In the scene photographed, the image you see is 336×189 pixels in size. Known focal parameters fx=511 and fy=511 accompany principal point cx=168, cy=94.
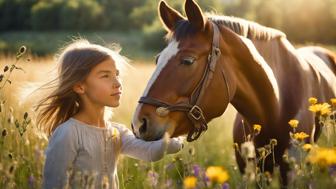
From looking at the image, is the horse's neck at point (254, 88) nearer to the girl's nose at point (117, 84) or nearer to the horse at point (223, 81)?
the horse at point (223, 81)

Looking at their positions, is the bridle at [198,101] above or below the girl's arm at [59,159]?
above

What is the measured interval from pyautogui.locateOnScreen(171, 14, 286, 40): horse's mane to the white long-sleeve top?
2.36 ft

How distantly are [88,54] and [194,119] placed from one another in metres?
0.80

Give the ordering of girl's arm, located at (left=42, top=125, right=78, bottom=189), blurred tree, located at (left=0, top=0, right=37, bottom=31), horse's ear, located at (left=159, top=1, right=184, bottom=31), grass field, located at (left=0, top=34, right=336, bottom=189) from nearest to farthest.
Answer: grass field, located at (left=0, top=34, right=336, bottom=189)
girl's arm, located at (left=42, top=125, right=78, bottom=189)
horse's ear, located at (left=159, top=1, right=184, bottom=31)
blurred tree, located at (left=0, top=0, right=37, bottom=31)

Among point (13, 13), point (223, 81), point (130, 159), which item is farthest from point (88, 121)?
point (13, 13)

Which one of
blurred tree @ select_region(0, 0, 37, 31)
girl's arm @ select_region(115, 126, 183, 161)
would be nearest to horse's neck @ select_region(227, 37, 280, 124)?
girl's arm @ select_region(115, 126, 183, 161)

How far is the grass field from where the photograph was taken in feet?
8.84

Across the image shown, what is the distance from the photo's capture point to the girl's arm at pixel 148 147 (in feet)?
10.3

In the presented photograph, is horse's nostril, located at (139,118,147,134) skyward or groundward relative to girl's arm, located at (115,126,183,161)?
skyward

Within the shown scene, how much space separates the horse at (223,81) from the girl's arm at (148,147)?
73mm

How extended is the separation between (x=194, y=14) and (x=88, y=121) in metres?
0.99

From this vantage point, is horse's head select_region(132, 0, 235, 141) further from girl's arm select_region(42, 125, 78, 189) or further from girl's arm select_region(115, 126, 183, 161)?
girl's arm select_region(42, 125, 78, 189)

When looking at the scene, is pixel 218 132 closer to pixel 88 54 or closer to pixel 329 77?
pixel 329 77

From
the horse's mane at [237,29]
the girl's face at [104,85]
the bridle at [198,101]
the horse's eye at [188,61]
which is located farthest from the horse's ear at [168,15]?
the girl's face at [104,85]
